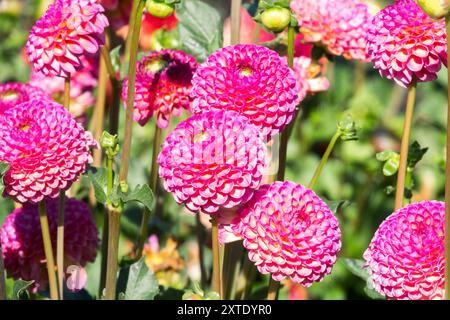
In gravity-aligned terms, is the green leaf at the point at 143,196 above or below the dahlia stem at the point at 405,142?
below

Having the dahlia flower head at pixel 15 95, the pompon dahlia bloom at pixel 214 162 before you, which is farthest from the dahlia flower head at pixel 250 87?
the dahlia flower head at pixel 15 95

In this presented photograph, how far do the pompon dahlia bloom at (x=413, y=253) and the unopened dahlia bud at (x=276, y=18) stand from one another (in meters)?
0.29

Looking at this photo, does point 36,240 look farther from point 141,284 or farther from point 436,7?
point 436,7

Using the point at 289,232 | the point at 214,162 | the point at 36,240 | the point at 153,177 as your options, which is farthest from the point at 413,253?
the point at 36,240

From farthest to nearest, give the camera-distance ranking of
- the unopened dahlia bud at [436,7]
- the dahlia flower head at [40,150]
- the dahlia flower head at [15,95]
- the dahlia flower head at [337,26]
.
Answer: the dahlia flower head at [337,26], the dahlia flower head at [15,95], the dahlia flower head at [40,150], the unopened dahlia bud at [436,7]

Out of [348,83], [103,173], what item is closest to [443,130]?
[348,83]

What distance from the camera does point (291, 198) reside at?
1.03 m

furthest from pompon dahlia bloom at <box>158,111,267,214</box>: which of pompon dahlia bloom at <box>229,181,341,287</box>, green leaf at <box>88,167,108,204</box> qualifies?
green leaf at <box>88,167,108,204</box>

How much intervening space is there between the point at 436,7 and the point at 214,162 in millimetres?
282

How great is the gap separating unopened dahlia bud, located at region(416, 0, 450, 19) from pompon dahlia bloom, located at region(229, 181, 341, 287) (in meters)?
0.26

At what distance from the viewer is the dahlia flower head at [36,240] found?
4.36 ft

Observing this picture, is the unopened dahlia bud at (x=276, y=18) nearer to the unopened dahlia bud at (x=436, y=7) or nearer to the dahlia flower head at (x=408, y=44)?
the dahlia flower head at (x=408, y=44)

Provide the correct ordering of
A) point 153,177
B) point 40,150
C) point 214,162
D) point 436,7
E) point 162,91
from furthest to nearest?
point 153,177, point 162,91, point 40,150, point 214,162, point 436,7

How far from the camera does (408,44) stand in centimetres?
108
